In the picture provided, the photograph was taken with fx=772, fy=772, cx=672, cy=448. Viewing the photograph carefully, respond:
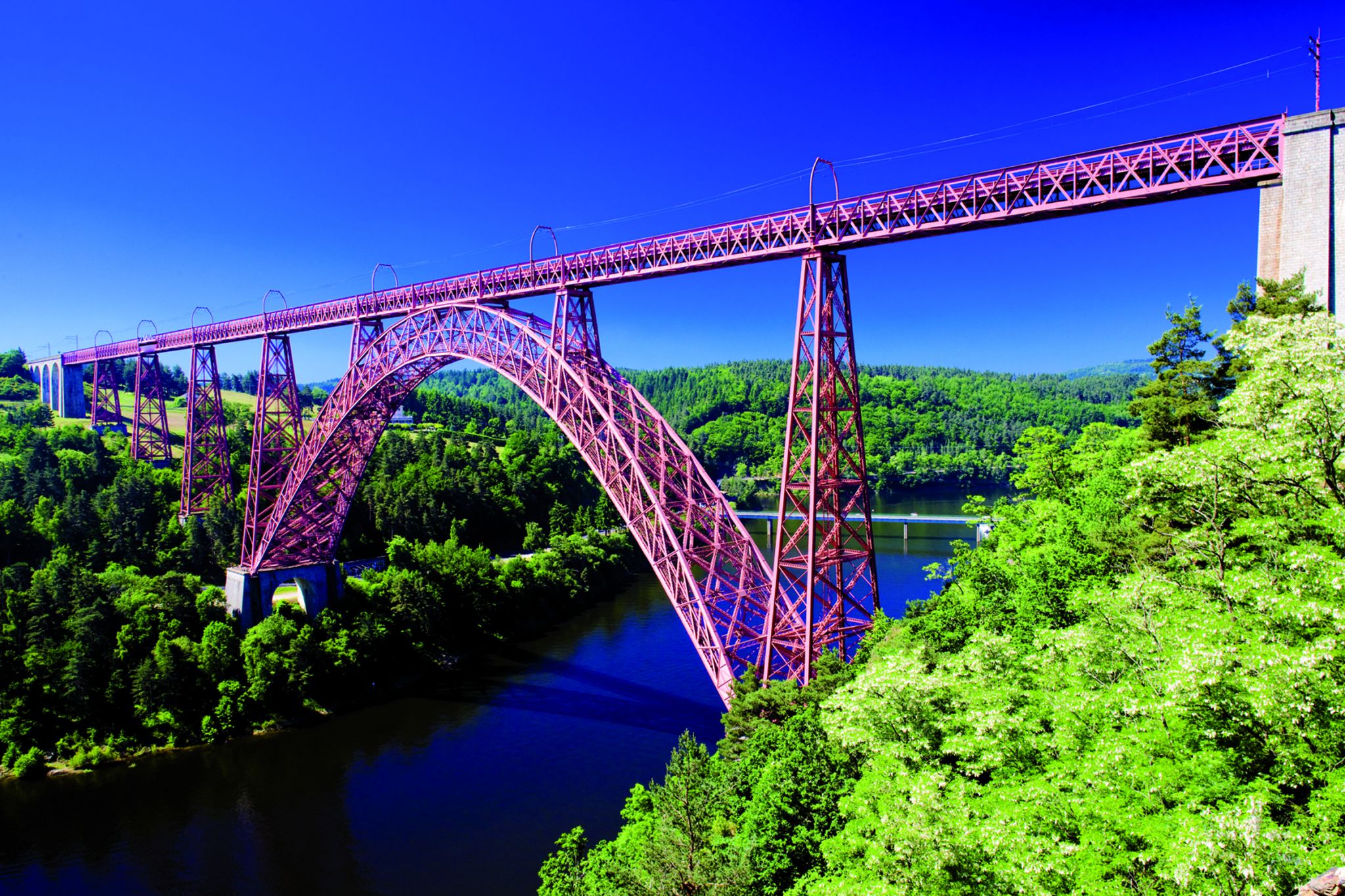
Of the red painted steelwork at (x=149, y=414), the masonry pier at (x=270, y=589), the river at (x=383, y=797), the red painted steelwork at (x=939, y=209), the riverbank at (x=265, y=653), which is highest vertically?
the red painted steelwork at (x=939, y=209)

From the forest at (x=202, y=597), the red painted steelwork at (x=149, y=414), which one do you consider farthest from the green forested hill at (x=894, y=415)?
the red painted steelwork at (x=149, y=414)

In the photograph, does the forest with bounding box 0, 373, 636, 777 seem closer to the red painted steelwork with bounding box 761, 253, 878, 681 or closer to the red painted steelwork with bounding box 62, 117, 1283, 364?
the red painted steelwork with bounding box 62, 117, 1283, 364

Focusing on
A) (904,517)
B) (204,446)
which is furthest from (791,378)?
(904,517)

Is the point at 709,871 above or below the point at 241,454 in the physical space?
below

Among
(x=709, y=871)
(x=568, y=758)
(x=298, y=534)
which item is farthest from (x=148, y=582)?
(x=709, y=871)

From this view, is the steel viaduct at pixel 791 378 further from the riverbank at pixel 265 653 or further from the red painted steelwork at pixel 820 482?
the riverbank at pixel 265 653

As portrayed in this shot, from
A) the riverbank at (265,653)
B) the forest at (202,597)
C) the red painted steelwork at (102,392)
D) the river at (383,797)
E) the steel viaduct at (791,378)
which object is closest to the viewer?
the steel viaduct at (791,378)

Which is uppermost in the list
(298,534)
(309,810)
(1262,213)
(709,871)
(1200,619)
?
(1262,213)

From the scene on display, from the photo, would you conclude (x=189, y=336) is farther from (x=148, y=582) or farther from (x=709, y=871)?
(x=709, y=871)
